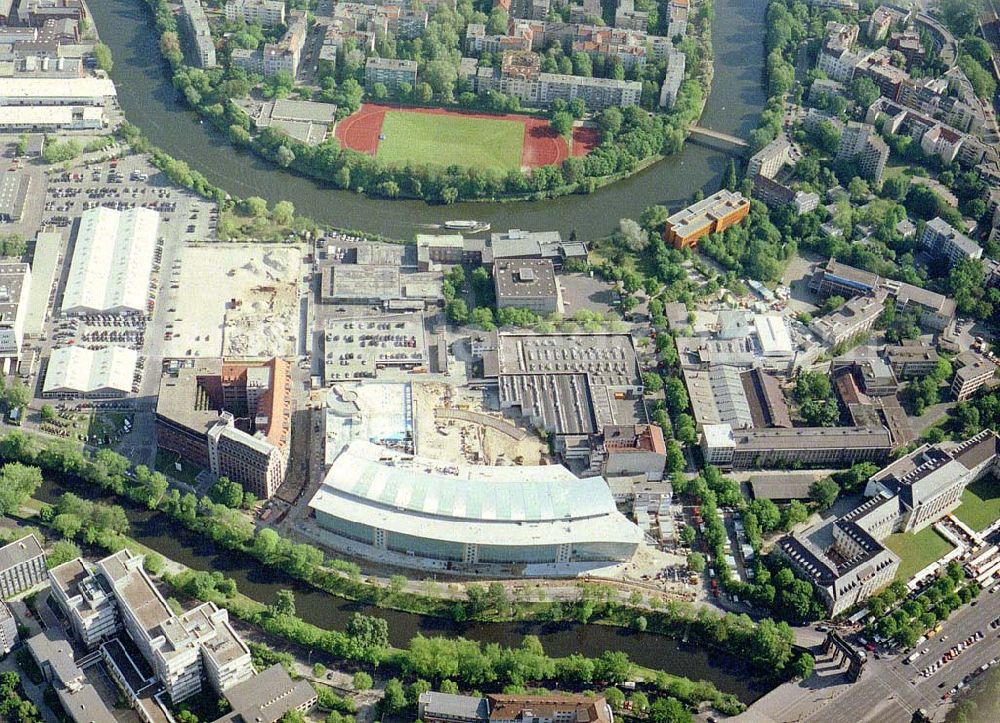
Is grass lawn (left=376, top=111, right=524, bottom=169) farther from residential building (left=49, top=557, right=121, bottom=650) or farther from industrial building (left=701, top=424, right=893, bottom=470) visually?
residential building (left=49, top=557, right=121, bottom=650)

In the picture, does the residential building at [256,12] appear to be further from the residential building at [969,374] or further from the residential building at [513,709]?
the residential building at [513,709]

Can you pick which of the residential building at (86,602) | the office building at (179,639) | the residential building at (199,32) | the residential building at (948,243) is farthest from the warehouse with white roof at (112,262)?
the residential building at (948,243)

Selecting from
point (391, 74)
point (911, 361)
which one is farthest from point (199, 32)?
point (911, 361)

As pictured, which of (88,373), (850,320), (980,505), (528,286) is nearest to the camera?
(980,505)

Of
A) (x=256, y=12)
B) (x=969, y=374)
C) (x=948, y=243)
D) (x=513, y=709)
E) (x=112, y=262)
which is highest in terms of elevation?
(x=948, y=243)

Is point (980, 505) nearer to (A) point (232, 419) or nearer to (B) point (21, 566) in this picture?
(A) point (232, 419)

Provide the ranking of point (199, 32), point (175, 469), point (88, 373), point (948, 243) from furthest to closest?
point (199, 32)
point (948, 243)
point (88, 373)
point (175, 469)
